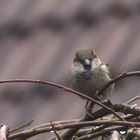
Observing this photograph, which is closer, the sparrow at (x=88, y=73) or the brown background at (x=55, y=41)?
the sparrow at (x=88, y=73)

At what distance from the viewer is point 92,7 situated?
2783mm

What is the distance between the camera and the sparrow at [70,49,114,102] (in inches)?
70.5

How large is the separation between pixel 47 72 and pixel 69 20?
0.28 m

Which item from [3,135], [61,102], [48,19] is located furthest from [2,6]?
[3,135]

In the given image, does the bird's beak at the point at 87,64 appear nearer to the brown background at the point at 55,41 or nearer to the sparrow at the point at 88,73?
the sparrow at the point at 88,73

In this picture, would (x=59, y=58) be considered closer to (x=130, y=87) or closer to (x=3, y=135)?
(x=130, y=87)

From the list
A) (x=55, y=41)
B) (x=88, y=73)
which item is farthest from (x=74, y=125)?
(x=55, y=41)

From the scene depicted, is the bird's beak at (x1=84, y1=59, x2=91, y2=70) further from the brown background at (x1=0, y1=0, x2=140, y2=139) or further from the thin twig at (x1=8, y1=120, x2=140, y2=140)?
the thin twig at (x1=8, y1=120, x2=140, y2=140)

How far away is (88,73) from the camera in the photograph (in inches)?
73.0

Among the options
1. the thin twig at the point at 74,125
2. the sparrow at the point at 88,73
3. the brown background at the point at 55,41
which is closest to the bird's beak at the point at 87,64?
the sparrow at the point at 88,73

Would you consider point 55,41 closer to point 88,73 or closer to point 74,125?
point 88,73

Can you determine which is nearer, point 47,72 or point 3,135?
point 3,135

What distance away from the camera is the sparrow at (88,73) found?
70.5 inches

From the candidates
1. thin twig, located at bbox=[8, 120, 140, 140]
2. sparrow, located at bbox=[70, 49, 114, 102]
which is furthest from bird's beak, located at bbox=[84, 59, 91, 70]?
thin twig, located at bbox=[8, 120, 140, 140]
